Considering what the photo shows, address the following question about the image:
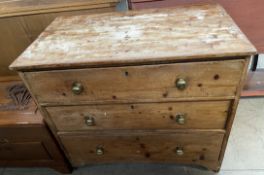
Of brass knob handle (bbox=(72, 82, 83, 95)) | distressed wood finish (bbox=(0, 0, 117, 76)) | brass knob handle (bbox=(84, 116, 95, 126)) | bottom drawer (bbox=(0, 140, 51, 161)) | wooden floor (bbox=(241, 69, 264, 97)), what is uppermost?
distressed wood finish (bbox=(0, 0, 117, 76))

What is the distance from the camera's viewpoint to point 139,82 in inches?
35.5

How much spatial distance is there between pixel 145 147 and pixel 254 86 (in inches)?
42.5

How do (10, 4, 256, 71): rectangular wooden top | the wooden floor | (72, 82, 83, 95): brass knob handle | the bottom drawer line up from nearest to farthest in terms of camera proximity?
1. (10, 4, 256, 71): rectangular wooden top
2. (72, 82, 83, 95): brass knob handle
3. the bottom drawer
4. the wooden floor

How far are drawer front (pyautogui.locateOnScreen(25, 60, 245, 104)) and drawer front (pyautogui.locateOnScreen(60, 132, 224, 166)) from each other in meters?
0.26

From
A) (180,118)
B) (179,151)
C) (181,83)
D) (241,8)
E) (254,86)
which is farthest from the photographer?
(254,86)

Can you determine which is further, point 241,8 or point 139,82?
point 241,8

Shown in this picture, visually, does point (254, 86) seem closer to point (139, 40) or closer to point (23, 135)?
point (139, 40)

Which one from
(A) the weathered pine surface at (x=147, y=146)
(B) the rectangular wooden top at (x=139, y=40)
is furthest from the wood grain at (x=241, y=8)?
(A) the weathered pine surface at (x=147, y=146)

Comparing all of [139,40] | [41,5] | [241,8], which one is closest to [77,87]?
[139,40]

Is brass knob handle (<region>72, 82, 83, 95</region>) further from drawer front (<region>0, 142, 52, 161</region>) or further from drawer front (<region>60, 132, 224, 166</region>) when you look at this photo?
drawer front (<region>0, 142, 52, 161</region>)

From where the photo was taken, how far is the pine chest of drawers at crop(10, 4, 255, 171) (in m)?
0.83

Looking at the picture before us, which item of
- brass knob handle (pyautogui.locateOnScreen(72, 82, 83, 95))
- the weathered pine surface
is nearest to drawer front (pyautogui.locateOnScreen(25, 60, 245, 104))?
brass knob handle (pyautogui.locateOnScreen(72, 82, 83, 95))

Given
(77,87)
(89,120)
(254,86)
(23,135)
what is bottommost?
(254,86)

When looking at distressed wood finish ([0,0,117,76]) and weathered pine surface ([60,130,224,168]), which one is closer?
weathered pine surface ([60,130,224,168])
